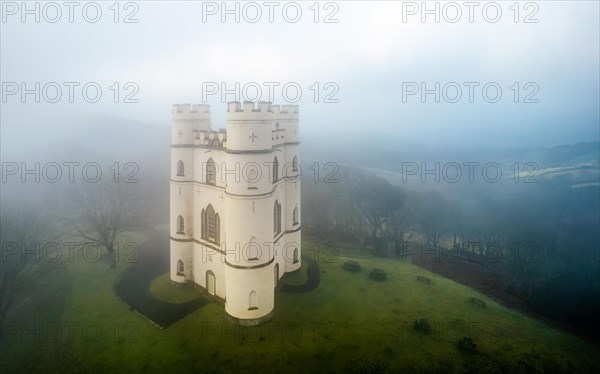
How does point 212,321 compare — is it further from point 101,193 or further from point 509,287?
point 509,287

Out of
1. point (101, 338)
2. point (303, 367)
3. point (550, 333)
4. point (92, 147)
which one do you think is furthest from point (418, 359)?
point (92, 147)

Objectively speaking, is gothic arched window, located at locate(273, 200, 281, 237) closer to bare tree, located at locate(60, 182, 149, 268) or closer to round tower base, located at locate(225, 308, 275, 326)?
round tower base, located at locate(225, 308, 275, 326)

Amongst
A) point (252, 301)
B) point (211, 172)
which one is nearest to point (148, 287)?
point (252, 301)

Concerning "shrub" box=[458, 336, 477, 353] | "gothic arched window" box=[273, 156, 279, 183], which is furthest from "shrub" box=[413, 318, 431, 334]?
"gothic arched window" box=[273, 156, 279, 183]

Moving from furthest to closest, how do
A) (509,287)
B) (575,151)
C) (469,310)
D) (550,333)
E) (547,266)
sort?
(575,151)
(509,287)
(547,266)
(469,310)
(550,333)

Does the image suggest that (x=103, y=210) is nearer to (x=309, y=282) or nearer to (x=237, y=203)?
(x=237, y=203)

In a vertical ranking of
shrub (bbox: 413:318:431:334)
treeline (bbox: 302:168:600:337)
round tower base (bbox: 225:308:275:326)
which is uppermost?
treeline (bbox: 302:168:600:337)
